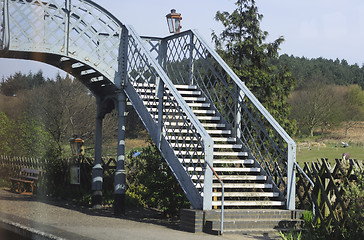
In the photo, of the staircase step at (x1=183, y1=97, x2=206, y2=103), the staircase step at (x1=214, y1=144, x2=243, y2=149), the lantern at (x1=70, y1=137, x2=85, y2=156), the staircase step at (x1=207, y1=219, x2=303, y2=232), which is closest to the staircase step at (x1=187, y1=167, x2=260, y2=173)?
the staircase step at (x1=214, y1=144, x2=243, y2=149)

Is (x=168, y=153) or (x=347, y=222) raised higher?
(x=168, y=153)

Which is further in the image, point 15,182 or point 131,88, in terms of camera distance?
point 15,182

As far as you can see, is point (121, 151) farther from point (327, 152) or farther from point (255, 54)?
point (327, 152)

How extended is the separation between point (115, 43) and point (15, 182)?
883 centimetres

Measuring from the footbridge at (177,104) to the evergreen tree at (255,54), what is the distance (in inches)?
174

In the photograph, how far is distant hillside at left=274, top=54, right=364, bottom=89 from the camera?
284ft

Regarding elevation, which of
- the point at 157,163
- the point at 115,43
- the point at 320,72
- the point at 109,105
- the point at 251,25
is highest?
the point at 320,72

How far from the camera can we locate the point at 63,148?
25.5m

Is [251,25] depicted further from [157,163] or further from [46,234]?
[46,234]

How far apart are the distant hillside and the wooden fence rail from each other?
7245cm

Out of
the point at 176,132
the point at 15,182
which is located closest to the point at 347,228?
the point at 176,132

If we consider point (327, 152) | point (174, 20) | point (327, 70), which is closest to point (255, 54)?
point (174, 20)

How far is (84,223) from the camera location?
13.2 meters

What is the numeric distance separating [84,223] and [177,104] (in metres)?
3.75
